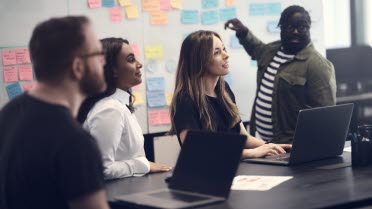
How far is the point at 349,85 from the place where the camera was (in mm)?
5180

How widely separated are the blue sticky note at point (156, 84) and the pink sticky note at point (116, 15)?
42 cm

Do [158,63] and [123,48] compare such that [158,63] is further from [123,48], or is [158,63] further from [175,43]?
[123,48]

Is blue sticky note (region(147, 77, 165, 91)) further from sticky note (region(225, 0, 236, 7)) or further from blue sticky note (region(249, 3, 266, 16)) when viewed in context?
blue sticky note (region(249, 3, 266, 16))

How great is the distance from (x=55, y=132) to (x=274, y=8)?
136 inches

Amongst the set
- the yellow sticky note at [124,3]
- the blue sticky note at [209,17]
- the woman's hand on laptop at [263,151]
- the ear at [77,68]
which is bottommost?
the woman's hand on laptop at [263,151]

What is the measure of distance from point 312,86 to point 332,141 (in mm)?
1233

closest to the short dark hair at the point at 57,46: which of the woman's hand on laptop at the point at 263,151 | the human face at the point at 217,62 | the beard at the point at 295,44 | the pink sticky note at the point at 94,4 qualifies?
the woman's hand on laptop at the point at 263,151

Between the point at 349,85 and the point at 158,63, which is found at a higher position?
the point at 158,63

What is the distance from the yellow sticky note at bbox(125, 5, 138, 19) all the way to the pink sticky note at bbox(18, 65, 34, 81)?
28.1 inches

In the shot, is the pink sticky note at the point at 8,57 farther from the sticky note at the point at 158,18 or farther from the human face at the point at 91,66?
the human face at the point at 91,66

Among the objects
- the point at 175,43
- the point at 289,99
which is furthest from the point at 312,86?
the point at 175,43

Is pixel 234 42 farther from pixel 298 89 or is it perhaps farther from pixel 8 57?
pixel 8 57

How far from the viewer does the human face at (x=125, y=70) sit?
3.15 meters

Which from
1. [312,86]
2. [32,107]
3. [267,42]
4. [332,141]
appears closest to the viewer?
[32,107]
